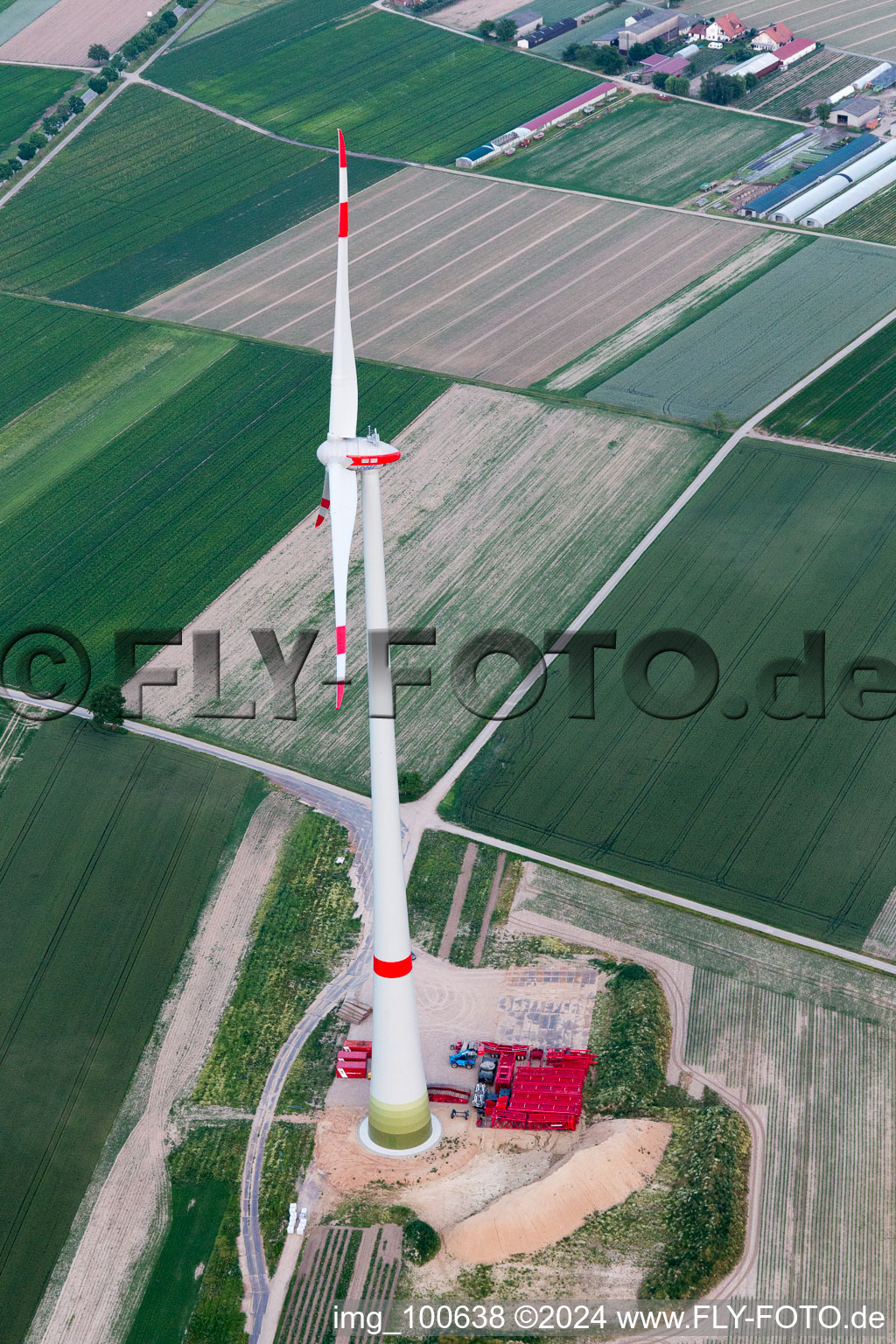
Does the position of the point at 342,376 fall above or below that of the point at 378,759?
above

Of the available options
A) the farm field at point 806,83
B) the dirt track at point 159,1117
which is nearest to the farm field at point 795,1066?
the dirt track at point 159,1117

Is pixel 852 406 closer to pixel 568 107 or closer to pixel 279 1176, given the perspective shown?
pixel 568 107

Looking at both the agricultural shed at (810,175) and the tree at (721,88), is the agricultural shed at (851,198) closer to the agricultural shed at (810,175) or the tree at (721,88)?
the agricultural shed at (810,175)

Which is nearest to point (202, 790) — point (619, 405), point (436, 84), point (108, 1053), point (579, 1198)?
point (108, 1053)

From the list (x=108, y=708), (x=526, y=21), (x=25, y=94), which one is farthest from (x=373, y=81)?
(x=108, y=708)

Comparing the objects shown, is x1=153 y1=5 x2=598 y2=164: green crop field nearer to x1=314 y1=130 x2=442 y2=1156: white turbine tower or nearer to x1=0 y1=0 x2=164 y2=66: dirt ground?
x1=0 y1=0 x2=164 y2=66: dirt ground

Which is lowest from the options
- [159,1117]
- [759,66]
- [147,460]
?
[159,1117]

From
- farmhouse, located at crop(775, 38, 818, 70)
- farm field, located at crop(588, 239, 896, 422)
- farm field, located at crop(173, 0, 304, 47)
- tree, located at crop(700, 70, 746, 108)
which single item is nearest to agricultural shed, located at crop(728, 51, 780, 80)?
farmhouse, located at crop(775, 38, 818, 70)
